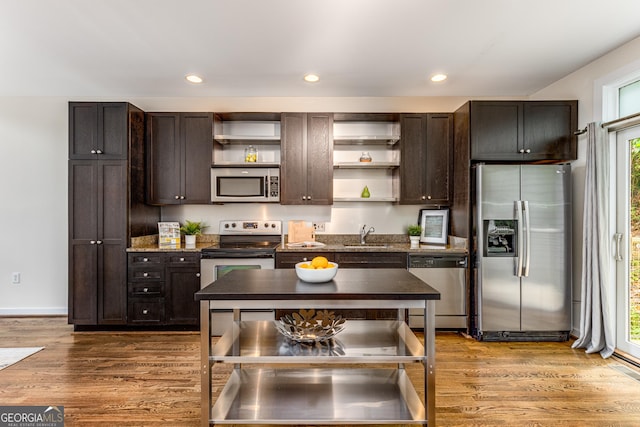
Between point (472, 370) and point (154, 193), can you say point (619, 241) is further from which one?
point (154, 193)

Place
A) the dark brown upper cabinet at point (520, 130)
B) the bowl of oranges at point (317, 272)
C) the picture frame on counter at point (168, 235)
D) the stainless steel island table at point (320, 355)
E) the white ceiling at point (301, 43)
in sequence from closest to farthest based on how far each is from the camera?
the stainless steel island table at point (320, 355) → the bowl of oranges at point (317, 272) → the white ceiling at point (301, 43) → the dark brown upper cabinet at point (520, 130) → the picture frame on counter at point (168, 235)

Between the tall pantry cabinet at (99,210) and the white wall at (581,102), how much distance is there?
4.62m

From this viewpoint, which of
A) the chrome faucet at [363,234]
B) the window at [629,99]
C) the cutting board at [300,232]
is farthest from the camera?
the chrome faucet at [363,234]

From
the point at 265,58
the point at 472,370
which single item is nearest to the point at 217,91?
the point at 265,58

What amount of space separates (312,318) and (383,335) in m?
0.47

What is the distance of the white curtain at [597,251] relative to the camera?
10.2 feet

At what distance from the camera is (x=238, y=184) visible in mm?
4035

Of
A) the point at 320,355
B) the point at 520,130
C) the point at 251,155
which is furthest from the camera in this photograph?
the point at 251,155

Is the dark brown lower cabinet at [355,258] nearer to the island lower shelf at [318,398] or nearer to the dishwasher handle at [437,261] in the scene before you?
the dishwasher handle at [437,261]

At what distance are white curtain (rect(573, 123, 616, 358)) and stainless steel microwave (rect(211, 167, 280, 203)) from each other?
10.3 ft

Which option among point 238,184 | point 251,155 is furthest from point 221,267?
point 251,155

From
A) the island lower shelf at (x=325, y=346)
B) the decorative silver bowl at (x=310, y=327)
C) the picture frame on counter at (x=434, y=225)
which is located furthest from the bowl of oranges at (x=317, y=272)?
the picture frame on counter at (x=434, y=225)

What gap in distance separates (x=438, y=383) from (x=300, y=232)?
87.6 inches

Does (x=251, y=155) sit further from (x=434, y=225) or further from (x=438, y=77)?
(x=434, y=225)
